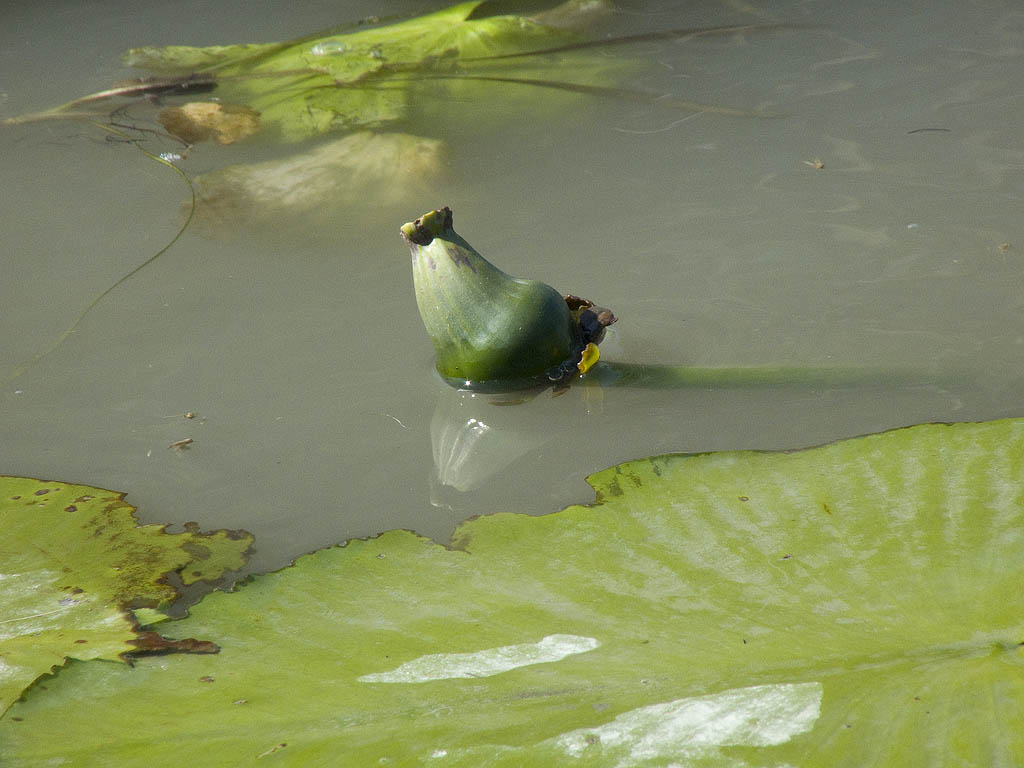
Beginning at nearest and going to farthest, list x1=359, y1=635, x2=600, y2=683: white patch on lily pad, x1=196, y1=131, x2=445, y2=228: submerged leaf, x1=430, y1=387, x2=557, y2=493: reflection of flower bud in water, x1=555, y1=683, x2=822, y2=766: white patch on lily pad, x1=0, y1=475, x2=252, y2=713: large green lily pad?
1. x1=555, y1=683, x2=822, y2=766: white patch on lily pad
2. x1=359, y1=635, x2=600, y2=683: white patch on lily pad
3. x1=0, y1=475, x2=252, y2=713: large green lily pad
4. x1=430, y1=387, x2=557, y2=493: reflection of flower bud in water
5. x1=196, y1=131, x2=445, y2=228: submerged leaf

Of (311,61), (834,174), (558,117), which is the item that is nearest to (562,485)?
(834,174)

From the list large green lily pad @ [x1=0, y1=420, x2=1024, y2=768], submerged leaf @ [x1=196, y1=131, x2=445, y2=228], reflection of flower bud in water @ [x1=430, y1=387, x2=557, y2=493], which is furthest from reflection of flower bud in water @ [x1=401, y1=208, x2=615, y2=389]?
submerged leaf @ [x1=196, y1=131, x2=445, y2=228]

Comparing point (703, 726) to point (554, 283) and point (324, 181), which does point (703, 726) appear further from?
point (324, 181)

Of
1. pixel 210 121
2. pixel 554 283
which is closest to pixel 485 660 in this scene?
pixel 554 283

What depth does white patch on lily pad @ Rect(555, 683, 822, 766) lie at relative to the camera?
819 millimetres

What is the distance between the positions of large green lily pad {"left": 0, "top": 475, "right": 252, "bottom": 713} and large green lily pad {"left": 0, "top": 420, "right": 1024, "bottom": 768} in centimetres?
12

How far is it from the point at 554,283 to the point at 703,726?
1.19 metres

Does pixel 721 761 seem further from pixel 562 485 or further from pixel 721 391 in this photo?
pixel 721 391

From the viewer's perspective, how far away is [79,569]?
123cm

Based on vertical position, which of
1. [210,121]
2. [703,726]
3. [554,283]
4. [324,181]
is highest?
[210,121]

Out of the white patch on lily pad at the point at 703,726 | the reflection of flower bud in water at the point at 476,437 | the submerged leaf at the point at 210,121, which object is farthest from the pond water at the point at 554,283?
the white patch on lily pad at the point at 703,726

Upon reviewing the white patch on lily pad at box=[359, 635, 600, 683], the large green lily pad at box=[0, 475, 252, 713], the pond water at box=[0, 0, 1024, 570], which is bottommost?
the white patch on lily pad at box=[359, 635, 600, 683]

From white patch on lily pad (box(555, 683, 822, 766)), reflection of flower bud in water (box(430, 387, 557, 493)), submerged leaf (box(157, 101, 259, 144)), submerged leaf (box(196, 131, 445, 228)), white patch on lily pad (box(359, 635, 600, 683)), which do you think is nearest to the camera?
white patch on lily pad (box(555, 683, 822, 766))

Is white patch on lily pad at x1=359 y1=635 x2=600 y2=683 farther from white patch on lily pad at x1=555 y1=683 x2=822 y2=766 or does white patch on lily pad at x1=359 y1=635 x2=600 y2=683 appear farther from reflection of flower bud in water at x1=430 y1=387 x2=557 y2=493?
reflection of flower bud in water at x1=430 y1=387 x2=557 y2=493
